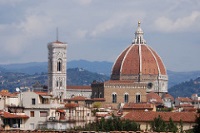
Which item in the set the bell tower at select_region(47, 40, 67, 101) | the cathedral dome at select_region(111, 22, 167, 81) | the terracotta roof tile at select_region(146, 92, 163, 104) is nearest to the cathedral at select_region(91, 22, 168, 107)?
the cathedral dome at select_region(111, 22, 167, 81)

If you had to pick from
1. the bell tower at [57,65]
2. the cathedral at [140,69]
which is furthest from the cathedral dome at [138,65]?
the bell tower at [57,65]

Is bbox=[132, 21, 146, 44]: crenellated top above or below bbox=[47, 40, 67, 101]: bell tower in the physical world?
above

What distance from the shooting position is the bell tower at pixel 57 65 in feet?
575

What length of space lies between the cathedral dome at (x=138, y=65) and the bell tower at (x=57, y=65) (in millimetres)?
9915

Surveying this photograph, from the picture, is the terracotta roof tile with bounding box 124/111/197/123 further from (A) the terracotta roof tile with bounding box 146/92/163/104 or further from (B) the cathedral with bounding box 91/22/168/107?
(B) the cathedral with bounding box 91/22/168/107

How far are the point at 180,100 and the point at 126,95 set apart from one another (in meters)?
13.4

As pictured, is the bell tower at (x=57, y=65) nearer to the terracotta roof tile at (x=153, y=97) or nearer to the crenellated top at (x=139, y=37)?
the crenellated top at (x=139, y=37)

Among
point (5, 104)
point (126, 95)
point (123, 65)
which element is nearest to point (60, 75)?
point (123, 65)

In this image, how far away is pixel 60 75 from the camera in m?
176

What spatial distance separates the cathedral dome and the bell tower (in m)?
9.91

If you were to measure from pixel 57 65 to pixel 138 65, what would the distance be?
656 inches

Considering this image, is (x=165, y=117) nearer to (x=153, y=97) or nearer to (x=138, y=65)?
(x=153, y=97)

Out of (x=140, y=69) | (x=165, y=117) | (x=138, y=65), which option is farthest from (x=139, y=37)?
(x=165, y=117)

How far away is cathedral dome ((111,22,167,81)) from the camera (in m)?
170
